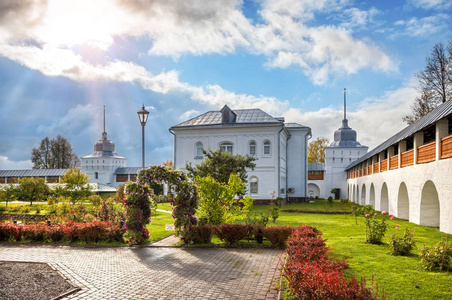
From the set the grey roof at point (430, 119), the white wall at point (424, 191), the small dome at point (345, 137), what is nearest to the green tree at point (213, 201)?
the white wall at point (424, 191)

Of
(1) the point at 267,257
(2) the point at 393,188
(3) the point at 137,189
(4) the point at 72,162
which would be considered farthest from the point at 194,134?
(4) the point at 72,162

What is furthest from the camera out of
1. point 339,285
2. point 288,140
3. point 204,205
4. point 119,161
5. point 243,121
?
point 119,161

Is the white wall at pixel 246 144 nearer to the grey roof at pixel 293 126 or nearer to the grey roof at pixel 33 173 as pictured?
the grey roof at pixel 293 126

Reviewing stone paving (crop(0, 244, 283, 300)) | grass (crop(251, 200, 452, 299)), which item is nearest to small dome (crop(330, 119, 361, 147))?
grass (crop(251, 200, 452, 299))

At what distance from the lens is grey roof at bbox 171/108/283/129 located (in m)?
33.1

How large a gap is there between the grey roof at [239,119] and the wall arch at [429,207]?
17.8 meters

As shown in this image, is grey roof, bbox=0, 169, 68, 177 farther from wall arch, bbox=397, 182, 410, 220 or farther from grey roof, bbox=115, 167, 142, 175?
wall arch, bbox=397, 182, 410, 220

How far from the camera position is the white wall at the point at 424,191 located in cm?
1262

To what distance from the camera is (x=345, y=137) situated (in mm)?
51781

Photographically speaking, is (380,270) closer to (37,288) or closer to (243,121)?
(37,288)

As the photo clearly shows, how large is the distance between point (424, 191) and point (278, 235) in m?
7.63

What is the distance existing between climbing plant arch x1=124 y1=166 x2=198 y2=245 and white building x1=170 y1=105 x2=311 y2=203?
66.3ft

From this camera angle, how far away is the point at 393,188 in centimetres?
Result: 1952

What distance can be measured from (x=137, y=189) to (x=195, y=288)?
565cm
